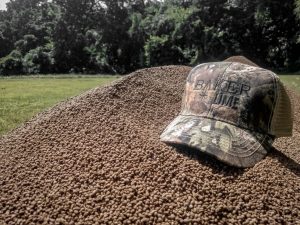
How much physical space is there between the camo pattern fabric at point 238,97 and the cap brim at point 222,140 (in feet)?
0.30

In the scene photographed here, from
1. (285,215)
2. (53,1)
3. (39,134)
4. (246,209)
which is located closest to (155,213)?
(246,209)

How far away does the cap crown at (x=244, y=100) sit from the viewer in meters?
3.39

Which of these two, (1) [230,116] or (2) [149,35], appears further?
(2) [149,35]

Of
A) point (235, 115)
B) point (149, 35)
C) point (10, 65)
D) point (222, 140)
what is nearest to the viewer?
point (222, 140)

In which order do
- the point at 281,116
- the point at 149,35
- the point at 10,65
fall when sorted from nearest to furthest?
the point at 281,116 → the point at 149,35 → the point at 10,65

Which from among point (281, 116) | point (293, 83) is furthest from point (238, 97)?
point (293, 83)

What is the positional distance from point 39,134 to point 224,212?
207 cm

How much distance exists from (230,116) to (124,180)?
126cm

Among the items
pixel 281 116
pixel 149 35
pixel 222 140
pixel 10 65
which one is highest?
pixel 149 35

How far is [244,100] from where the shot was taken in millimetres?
3408

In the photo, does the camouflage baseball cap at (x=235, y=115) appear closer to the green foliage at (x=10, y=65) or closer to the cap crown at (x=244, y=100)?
the cap crown at (x=244, y=100)

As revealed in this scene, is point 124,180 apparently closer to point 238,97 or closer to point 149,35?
point 238,97

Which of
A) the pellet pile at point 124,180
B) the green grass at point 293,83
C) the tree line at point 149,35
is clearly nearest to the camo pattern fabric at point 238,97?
the pellet pile at point 124,180

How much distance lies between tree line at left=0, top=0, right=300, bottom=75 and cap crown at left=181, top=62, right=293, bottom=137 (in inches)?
647
